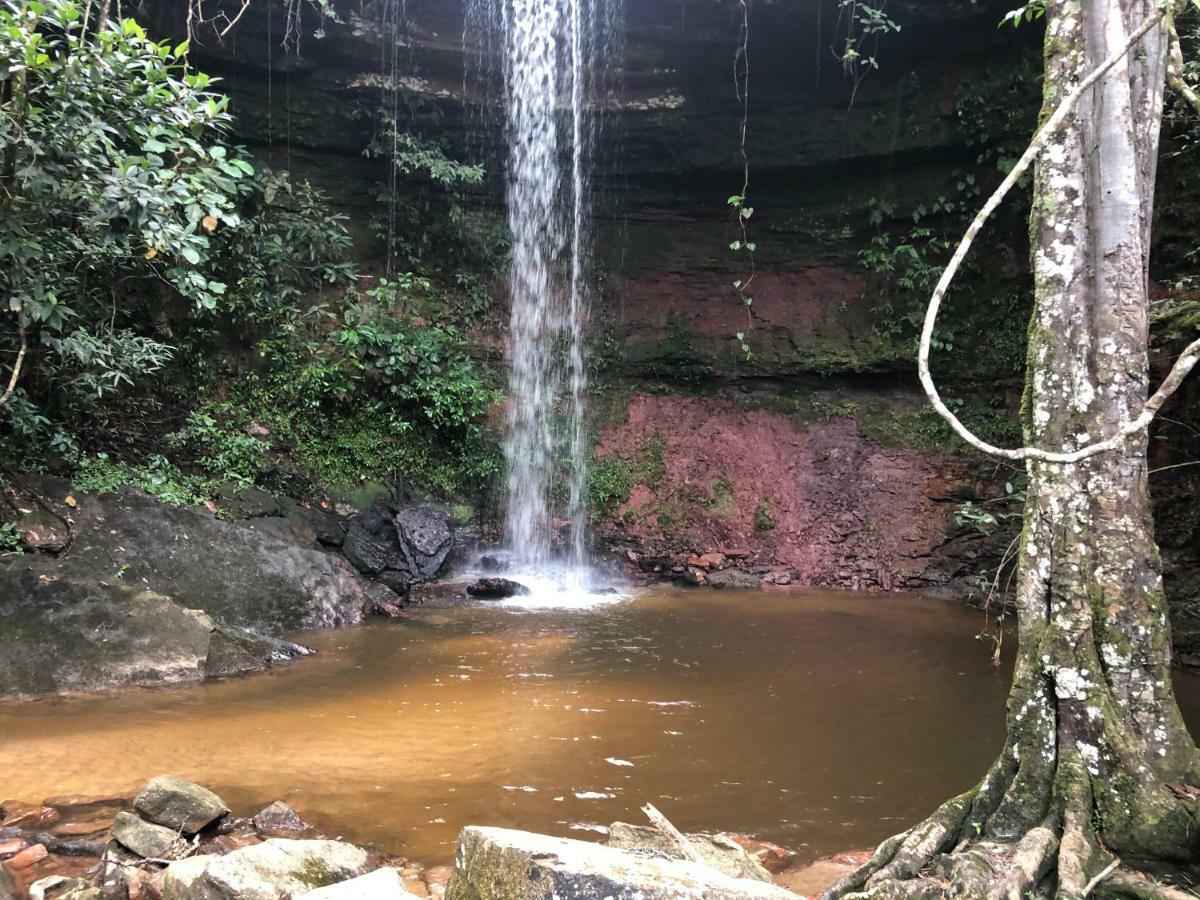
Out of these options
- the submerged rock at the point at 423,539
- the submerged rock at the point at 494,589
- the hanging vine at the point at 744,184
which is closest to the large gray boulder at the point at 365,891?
the submerged rock at the point at 494,589

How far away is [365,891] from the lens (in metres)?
2.60

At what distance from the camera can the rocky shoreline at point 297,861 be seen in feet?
7.60

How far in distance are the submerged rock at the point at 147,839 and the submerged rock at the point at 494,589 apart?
5697 mm

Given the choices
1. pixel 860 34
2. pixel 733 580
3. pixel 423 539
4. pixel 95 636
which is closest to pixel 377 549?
pixel 423 539

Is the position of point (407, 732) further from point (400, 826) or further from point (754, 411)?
point (754, 411)

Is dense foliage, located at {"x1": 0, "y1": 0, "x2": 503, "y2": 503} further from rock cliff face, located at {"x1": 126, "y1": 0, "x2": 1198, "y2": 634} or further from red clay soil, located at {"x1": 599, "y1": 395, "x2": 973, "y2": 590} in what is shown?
red clay soil, located at {"x1": 599, "y1": 395, "x2": 973, "y2": 590}

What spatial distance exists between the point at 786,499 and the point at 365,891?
951 cm

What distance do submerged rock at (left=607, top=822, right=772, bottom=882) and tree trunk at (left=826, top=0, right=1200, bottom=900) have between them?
0.43 meters

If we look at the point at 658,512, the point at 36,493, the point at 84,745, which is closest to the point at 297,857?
the point at 84,745

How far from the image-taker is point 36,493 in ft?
22.3

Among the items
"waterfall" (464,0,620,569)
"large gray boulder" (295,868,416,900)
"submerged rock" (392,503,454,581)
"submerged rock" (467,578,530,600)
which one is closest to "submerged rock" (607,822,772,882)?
"large gray boulder" (295,868,416,900)

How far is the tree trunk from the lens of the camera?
2732mm

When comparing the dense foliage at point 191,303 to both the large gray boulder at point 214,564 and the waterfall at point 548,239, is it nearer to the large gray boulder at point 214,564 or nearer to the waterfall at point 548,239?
the large gray boulder at point 214,564

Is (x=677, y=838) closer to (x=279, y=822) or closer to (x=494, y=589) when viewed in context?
(x=279, y=822)
